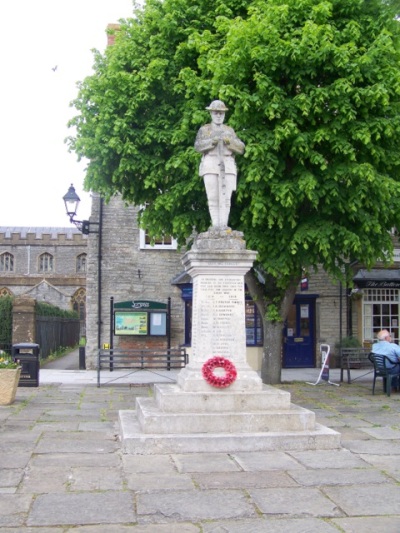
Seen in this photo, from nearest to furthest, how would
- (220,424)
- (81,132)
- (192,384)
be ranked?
(220,424), (192,384), (81,132)

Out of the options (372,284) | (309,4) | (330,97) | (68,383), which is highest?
(309,4)

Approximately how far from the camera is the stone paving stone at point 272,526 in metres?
5.25

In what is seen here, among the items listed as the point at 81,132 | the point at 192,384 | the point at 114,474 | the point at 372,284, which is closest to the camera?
the point at 114,474

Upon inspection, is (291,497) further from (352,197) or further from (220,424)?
(352,197)

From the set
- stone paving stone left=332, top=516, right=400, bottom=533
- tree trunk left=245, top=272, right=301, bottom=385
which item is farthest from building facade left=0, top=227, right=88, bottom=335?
stone paving stone left=332, top=516, right=400, bottom=533

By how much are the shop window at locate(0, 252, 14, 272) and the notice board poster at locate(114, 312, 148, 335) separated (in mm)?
46686

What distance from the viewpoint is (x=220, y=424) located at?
8617 mm

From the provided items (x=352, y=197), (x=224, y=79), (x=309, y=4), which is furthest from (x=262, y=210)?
(x=309, y=4)

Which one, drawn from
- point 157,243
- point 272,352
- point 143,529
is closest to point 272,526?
point 143,529

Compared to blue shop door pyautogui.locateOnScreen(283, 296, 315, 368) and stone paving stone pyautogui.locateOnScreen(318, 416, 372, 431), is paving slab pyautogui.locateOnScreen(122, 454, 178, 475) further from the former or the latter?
blue shop door pyautogui.locateOnScreen(283, 296, 315, 368)

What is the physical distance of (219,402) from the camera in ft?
29.3

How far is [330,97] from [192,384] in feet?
24.4

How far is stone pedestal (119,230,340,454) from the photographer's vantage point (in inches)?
326

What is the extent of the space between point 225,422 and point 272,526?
3281 mm
